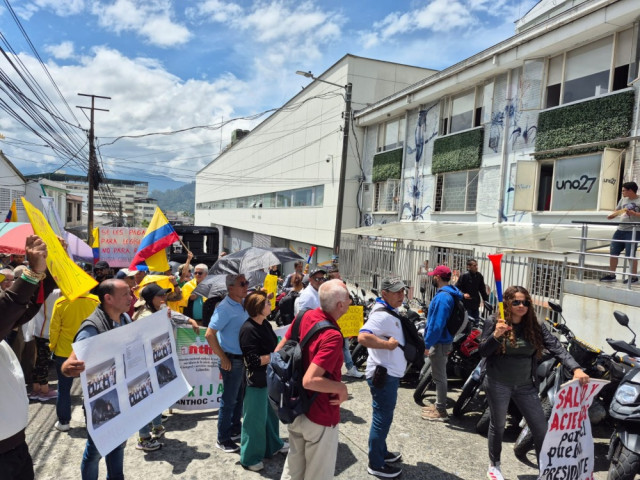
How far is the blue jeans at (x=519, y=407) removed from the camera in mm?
3779

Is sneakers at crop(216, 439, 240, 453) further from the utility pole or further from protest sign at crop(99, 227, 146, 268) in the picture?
the utility pole

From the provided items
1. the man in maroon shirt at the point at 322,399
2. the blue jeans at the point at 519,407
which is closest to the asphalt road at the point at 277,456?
the blue jeans at the point at 519,407

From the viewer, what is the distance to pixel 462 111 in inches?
593

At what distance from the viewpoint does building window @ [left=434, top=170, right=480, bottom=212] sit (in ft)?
47.0

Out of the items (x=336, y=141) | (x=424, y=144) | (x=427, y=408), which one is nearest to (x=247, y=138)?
(x=336, y=141)

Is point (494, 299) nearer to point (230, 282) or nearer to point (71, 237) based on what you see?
point (230, 282)

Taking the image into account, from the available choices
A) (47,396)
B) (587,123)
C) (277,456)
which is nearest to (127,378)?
(277,456)

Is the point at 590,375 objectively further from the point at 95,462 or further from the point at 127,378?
the point at 95,462

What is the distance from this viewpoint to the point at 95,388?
3.09 meters

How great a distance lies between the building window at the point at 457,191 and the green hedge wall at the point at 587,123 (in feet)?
8.90

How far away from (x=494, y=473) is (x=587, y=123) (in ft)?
32.2

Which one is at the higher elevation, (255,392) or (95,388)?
(95,388)

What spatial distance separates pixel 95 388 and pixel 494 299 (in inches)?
353

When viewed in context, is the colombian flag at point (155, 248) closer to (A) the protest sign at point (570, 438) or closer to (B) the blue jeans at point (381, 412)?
(B) the blue jeans at point (381, 412)
